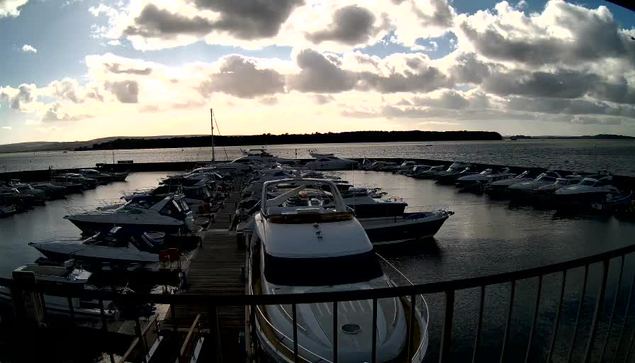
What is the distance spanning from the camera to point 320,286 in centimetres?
820

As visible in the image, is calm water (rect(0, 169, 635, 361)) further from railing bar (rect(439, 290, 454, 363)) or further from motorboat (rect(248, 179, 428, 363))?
railing bar (rect(439, 290, 454, 363))

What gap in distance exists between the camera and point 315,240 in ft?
29.1

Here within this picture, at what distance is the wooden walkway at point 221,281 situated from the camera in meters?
10.6

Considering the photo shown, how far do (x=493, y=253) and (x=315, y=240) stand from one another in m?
17.3

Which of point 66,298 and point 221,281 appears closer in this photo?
point 66,298

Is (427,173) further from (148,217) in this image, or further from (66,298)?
(66,298)

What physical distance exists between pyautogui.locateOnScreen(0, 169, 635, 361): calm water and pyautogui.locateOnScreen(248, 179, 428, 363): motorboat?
6.08m

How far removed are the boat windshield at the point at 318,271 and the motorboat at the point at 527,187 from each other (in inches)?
1518

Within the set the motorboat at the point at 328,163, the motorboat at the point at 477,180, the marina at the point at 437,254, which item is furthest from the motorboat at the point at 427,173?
the marina at the point at 437,254

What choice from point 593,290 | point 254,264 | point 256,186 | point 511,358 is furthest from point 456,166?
point 254,264

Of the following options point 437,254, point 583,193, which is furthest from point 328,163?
point 437,254

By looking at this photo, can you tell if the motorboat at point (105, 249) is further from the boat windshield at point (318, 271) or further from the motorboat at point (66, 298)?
the boat windshield at point (318, 271)

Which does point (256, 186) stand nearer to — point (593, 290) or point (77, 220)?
point (77, 220)

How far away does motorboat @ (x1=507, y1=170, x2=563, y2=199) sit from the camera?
41.6m
